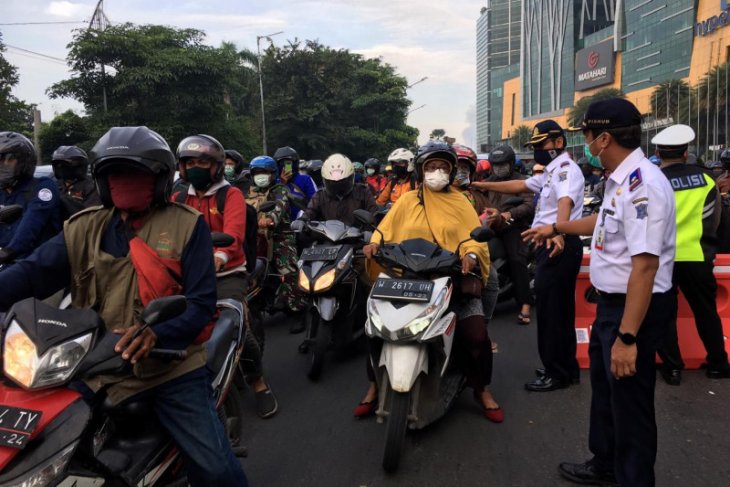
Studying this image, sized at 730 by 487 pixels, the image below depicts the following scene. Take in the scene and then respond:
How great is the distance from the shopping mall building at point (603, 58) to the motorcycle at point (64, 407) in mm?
45288

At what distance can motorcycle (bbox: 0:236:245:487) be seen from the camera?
1.65m

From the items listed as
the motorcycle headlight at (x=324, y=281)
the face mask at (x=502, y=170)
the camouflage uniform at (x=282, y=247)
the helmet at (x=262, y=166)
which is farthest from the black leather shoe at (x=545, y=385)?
the helmet at (x=262, y=166)

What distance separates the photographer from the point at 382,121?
4656 cm

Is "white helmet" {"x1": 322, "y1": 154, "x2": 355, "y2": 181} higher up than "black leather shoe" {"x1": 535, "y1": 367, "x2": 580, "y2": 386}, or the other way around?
"white helmet" {"x1": 322, "y1": 154, "x2": 355, "y2": 181}

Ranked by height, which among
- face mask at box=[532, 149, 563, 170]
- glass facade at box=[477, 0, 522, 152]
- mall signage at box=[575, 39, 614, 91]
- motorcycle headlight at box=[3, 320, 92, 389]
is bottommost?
motorcycle headlight at box=[3, 320, 92, 389]

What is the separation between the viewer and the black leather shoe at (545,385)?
4.43m

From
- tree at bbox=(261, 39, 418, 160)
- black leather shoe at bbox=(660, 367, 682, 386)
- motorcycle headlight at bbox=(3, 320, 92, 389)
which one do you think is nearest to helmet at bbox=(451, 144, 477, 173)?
black leather shoe at bbox=(660, 367, 682, 386)

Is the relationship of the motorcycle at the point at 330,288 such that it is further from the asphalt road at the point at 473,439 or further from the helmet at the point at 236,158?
the helmet at the point at 236,158

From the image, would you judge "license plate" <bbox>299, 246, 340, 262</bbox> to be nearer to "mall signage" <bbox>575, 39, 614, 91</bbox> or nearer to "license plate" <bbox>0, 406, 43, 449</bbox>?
"license plate" <bbox>0, 406, 43, 449</bbox>

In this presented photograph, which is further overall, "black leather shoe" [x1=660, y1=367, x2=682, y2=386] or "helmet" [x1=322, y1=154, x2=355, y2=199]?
"helmet" [x1=322, y1=154, x2=355, y2=199]

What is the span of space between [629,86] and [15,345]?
9111 cm

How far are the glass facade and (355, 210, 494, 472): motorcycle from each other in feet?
437

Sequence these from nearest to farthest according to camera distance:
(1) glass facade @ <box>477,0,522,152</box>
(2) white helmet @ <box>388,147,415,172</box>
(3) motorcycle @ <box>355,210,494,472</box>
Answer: (3) motorcycle @ <box>355,210,494,472</box>
(2) white helmet @ <box>388,147,415,172</box>
(1) glass facade @ <box>477,0,522,152</box>

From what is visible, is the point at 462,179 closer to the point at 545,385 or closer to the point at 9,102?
the point at 545,385
